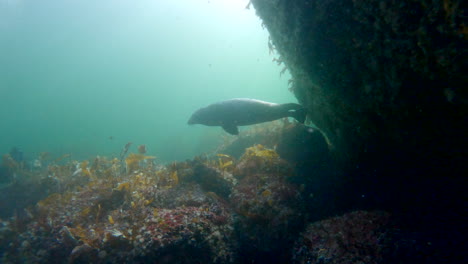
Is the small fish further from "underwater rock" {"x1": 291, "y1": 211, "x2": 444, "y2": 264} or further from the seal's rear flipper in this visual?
"underwater rock" {"x1": 291, "y1": 211, "x2": 444, "y2": 264}

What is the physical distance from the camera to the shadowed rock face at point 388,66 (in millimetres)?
2113

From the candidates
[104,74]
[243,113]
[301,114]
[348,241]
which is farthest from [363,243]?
[104,74]

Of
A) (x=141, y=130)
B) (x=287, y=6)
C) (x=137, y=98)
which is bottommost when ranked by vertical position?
(x=141, y=130)

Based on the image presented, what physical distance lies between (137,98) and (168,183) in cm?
15482

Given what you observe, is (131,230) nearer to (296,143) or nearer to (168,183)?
(168,183)

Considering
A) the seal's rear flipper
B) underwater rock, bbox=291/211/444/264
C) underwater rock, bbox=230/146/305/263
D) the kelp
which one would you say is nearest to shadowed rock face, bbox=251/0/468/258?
underwater rock, bbox=291/211/444/264

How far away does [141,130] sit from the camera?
139375 millimetres

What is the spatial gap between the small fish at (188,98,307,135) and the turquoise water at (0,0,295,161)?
292 centimetres

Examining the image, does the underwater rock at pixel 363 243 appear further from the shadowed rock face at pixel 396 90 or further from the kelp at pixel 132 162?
the kelp at pixel 132 162

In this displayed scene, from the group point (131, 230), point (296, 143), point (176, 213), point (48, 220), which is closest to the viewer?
point (131, 230)

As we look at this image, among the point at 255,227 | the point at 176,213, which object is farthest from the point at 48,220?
the point at 255,227

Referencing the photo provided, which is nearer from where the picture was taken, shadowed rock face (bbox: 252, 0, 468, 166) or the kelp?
shadowed rock face (bbox: 252, 0, 468, 166)

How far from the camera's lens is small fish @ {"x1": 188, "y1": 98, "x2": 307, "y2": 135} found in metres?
7.86

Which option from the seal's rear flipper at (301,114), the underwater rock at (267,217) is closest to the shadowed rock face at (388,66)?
the underwater rock at (267,217)
